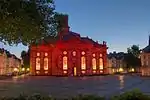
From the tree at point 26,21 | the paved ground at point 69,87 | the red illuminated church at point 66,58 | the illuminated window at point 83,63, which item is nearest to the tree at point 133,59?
the red illuminated church at point 66,58

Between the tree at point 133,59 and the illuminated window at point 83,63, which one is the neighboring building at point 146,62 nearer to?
the illuminated window at point 83,63

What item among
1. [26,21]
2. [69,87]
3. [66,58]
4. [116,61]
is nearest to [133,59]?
[116,61]

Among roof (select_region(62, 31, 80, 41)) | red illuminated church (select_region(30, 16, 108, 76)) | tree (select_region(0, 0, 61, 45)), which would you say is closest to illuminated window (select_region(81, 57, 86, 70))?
red illuminated church (select_region(30, 16, 108, 76))

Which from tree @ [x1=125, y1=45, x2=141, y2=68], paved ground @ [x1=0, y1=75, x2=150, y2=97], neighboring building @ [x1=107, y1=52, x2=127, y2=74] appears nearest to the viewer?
paved ground @ [x1=0, y1=75, x2=150, y2=97]

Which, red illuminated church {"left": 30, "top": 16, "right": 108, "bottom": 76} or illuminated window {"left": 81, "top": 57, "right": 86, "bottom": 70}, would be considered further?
illuminated window {"left": 81, "top": 57, "right": 86, "bottom": 70}

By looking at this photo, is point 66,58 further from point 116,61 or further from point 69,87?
point 116,61

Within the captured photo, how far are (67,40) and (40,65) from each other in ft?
43.8

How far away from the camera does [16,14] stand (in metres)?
12.8

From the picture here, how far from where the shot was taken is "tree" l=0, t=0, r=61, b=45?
41.4 feet

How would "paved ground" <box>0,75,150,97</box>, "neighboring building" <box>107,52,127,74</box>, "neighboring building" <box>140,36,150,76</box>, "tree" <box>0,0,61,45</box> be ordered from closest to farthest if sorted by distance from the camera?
"tree" <box>0,0,61,45</box> → "paved ground" <box>0,75,150,97</box> → "neighboring building" <box>140,36,150,76</box> → "neighboring building" <box>107,52,127,74</box>

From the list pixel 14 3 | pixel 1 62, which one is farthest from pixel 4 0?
pixel 1 62

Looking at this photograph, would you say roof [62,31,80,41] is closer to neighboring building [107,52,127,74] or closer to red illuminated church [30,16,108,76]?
red illuminated church [30,16,108,76]

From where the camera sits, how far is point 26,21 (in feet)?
43.9

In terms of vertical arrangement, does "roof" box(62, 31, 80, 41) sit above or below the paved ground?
above
